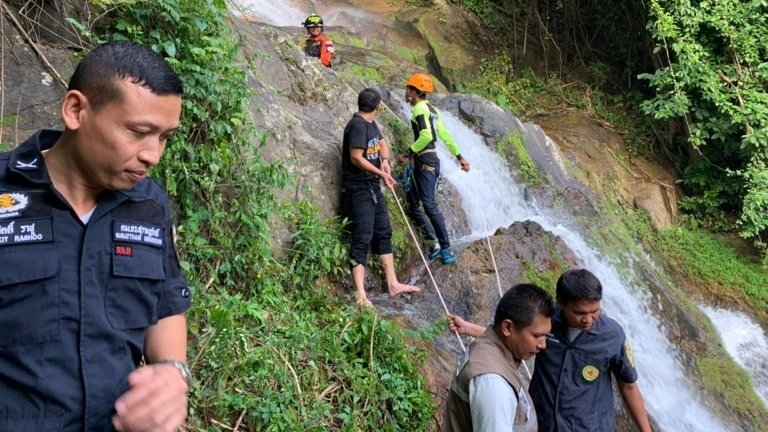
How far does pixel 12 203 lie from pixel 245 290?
338 centimetres

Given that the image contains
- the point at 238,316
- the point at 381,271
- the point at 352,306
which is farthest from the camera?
the point at 381,271

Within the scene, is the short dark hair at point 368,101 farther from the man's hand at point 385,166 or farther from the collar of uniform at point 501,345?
the collar of uniform at point 501,345

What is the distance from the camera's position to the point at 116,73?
1.51 metres

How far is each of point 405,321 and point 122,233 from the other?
13.3 feet

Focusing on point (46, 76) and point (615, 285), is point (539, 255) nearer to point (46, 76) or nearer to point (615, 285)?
point (615, 285)

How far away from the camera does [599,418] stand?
3.43m

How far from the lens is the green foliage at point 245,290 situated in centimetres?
367

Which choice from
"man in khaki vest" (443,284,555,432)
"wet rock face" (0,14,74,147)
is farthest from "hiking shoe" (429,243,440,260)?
"wet rock face" (0,14,74,147)

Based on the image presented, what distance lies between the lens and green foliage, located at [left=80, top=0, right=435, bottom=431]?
3674mm

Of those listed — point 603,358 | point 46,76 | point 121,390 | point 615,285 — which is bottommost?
point 615,285

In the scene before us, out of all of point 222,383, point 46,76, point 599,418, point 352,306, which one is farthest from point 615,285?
point 46,76

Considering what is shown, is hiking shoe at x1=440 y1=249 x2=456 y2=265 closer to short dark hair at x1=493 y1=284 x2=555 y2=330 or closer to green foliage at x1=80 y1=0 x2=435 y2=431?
green foliage at x1=80 y1=0 x2=435 y2=431

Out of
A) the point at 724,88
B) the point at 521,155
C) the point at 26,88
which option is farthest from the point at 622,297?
the point at 26,88

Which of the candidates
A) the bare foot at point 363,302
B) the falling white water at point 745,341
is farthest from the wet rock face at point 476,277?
the falling white water at point 745,341
